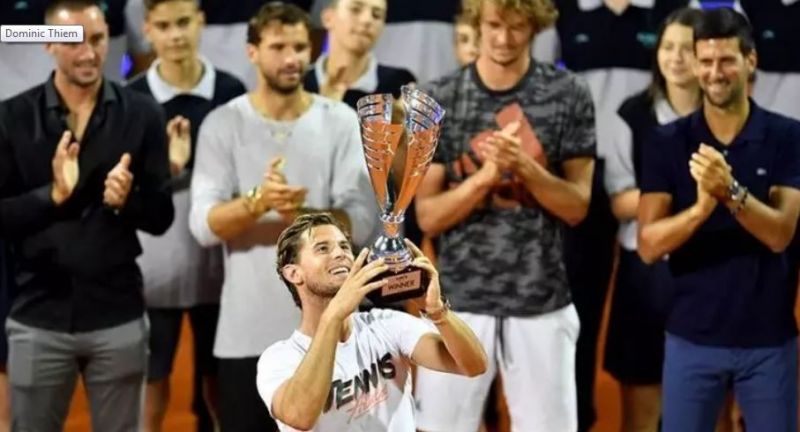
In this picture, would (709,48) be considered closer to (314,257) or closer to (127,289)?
(314,257)

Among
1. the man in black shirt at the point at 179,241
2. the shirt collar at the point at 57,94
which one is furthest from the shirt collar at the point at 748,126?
the shirt collar at the point at 57,94

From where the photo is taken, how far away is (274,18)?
4680 mm

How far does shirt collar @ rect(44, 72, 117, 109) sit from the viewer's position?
452 centimetres

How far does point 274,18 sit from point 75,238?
0.98m

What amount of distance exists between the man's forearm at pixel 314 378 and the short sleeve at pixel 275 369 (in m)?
0.11

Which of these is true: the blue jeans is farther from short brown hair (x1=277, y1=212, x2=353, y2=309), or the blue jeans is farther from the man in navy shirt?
short brown hair (x1=277, y1=212, x2=353, y2=309)

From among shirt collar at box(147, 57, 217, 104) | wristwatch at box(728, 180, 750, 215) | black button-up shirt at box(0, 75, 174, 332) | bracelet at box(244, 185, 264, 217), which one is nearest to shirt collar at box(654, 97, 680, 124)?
wristwatch at box(728, 180, 750, 215)

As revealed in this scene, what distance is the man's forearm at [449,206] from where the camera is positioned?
4.30 m

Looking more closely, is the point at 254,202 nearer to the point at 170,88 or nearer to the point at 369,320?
the point at 170,88

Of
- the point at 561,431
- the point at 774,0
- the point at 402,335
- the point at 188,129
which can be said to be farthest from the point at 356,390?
the point at 774,0

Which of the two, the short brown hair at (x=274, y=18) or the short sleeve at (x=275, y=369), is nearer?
the short sleeve at (x=275, y=369)

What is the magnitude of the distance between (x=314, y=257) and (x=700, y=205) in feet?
4.50

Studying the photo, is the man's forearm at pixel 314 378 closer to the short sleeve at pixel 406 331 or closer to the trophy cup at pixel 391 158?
the trophy cup at pixel 391 158
